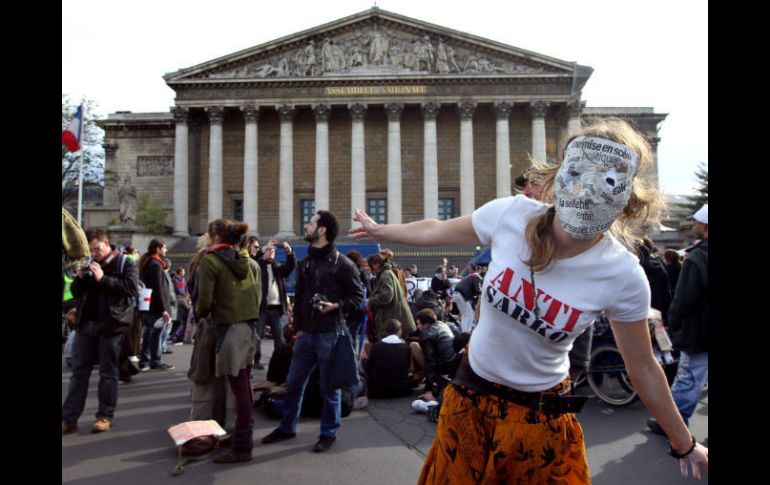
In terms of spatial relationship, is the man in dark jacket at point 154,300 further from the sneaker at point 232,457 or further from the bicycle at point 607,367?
the bicycle at point 607,367

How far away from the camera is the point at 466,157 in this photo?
33.6 m

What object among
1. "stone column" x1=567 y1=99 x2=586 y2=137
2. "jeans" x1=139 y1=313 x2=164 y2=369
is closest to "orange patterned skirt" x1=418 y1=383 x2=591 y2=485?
"jeans" x1=139 y1=313 x2=164 y2=369

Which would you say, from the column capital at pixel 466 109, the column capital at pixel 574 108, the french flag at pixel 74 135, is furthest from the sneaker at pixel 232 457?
the column capital at pixel 574 108

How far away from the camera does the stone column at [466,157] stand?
33375 mm

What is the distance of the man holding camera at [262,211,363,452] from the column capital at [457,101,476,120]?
97.2 ft

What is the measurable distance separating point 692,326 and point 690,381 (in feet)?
1.76

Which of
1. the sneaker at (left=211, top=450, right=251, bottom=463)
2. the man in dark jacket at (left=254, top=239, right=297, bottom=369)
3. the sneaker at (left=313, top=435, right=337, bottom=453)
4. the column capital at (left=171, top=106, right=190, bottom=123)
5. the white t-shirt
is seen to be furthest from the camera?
the column capital at (left=171, top=106, right=190, bottom=123)

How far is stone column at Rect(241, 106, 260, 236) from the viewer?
3419 centimetres

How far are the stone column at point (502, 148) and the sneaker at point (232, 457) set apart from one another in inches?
1178

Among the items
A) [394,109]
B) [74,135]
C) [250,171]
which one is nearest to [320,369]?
[74,135]

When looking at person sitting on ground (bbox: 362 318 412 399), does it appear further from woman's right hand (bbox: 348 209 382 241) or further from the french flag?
the french flag

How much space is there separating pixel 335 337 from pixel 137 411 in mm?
3055

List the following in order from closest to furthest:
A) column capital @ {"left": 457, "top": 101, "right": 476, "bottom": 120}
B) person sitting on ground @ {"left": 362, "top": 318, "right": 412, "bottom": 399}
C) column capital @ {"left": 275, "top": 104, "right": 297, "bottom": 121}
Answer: person sitting on ground @ {"left": 362, "top": 318, "right": 412, "bottom": 399} → column capital @ {"left": 457, "top": 101, "right": 476, "bottom": 120} → column capital @ {"left": 275, "top": 104, "right": 297, "bottom": 121}
